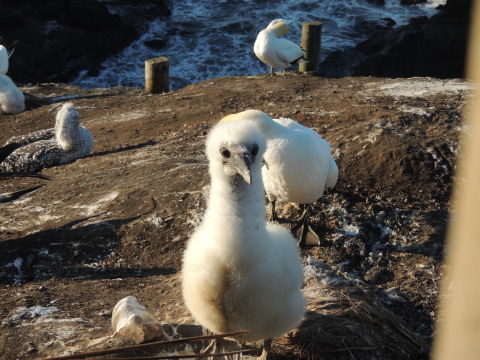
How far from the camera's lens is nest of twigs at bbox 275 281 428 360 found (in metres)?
3.10

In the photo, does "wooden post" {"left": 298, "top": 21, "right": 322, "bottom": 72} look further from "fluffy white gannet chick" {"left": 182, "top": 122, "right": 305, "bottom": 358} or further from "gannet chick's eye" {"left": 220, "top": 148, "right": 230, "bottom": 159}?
"gannet chick's eye" {"left": 220, "top": 148, "right": 230, "bottom": 159}

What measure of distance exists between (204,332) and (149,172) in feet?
10.7

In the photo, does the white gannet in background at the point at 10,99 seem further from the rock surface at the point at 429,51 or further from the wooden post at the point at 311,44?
the rock surface at the point at 429,51

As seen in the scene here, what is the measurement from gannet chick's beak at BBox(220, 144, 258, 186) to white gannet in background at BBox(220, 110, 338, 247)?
162 cm

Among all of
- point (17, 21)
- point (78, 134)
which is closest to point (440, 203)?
point (78, 134)

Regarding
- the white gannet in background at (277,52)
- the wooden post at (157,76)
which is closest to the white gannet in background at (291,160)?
the white gannet in background at (277,52)

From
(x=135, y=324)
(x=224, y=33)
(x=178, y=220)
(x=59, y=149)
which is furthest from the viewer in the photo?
(x=224, y=33)

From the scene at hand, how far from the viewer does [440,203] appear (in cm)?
525

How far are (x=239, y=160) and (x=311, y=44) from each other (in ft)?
33.0

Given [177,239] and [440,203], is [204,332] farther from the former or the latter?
[440,203]

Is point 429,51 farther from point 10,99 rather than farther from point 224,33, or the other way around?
point 10,99

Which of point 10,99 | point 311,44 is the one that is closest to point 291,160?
point 10,99

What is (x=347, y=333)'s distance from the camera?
125 inches

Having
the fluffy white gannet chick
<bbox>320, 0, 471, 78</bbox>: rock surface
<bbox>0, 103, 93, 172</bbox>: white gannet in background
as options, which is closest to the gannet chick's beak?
the fluffy white gannet chick
